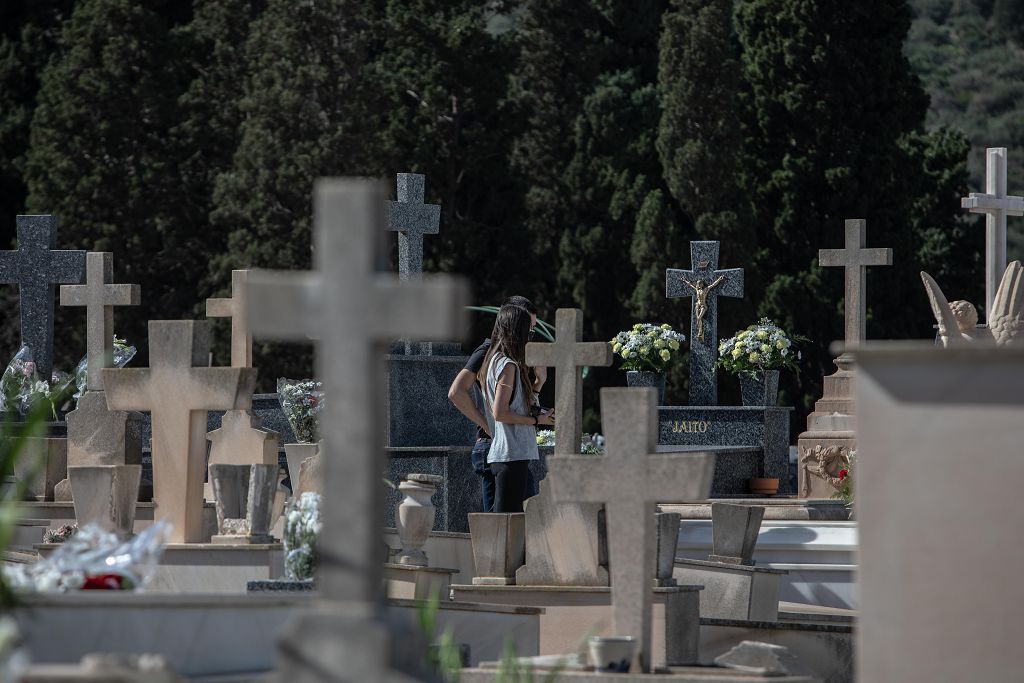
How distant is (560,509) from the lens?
734cm

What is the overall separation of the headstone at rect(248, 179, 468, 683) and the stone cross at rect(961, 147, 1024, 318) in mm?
12685

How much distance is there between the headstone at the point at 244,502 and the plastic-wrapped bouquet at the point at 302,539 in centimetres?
43

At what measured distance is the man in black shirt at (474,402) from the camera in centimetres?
855

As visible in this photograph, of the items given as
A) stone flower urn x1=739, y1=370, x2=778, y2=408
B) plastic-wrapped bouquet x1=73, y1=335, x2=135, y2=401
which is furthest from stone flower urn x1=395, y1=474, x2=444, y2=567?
stone flower urn x1=739, y1=370, x2=778, y2=408

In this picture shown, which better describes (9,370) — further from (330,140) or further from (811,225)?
(811,225)

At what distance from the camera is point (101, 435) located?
9109 millimetres

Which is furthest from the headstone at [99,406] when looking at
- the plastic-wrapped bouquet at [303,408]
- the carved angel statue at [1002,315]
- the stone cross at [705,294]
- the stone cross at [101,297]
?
the stone cross at [705,294]

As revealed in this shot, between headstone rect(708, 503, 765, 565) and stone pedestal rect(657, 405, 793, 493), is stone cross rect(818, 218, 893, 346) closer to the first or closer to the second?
stone pedestal rect(657, 405, 793, 493)

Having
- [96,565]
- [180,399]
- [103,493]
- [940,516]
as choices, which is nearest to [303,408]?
[103,493]

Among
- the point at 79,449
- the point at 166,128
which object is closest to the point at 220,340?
the point at 166,128

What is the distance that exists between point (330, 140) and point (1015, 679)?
2131 centimetres

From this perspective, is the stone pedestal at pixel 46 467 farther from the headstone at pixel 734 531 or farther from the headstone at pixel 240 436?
the headstone at pixel 734 531

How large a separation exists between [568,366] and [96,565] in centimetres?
310

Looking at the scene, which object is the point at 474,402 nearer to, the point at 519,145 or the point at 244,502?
the point at 244,502
